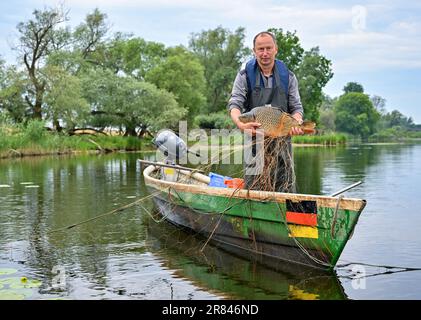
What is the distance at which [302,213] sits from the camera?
264 inches

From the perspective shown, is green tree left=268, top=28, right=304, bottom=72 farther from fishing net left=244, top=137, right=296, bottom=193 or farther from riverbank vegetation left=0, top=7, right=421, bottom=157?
fishing net left=244, top=137, right=296, bottom=193

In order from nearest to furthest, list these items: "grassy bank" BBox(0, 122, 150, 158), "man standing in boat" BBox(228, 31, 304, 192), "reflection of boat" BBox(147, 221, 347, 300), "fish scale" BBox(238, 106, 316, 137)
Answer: "reflection of boat" BBox(147, 221, 347, 300) < "fish scale" BBox(238, 106, 316, 137) < "man standing in boat" BBox(228, 31, 304, 192) < "grassy bank" BBox(0, 122, 150, 158)

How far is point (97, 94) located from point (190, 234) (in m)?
40.1

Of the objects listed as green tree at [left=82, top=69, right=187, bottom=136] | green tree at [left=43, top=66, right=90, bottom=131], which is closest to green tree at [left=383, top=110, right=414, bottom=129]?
green tree at [left=82, top=69, right=187, bottom=136]

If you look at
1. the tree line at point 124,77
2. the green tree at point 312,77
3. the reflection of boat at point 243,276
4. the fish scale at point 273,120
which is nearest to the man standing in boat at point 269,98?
the fish scale at point 273,120

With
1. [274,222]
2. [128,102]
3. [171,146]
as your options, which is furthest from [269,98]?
[128,102]

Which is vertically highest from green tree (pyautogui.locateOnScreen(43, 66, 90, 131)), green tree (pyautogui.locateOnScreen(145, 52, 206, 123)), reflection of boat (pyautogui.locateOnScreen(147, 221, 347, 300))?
green tree (pyautogui.locateOnScreen(145, 52, 206, 123))

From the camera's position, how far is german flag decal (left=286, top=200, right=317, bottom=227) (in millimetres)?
6574

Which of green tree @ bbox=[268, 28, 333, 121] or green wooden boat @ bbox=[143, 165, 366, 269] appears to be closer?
green wooden boat @ bbox=[143, 165, 366, 269]

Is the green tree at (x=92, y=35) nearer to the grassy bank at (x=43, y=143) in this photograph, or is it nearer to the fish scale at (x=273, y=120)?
the grassy bank at (x=43, y=143)

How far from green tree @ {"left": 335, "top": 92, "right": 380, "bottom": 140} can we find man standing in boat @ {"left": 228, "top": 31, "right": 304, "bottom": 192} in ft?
387

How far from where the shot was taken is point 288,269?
6.86 metres

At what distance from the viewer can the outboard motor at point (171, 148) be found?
436 inches

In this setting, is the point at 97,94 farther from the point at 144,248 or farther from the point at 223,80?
the point at 144,248
